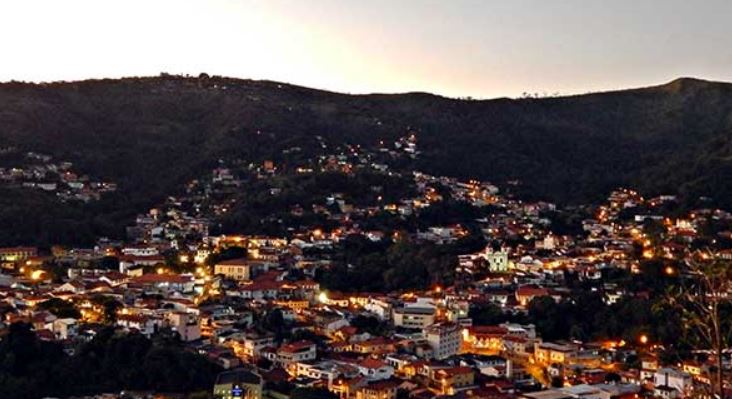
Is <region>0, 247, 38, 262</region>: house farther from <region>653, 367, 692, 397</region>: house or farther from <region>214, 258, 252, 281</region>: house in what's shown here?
<region>653, 367, 692, 397</region>: house

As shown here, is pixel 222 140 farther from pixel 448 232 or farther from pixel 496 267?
pixel 496 267

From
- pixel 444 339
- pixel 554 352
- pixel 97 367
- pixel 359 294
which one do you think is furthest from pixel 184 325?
pixel 554 352

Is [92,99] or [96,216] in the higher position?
[92,99]

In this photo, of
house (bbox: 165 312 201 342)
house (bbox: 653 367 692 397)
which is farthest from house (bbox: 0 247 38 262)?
house (bbox: 653 367 692 397)

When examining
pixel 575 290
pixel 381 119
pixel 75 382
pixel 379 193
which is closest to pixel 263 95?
pixel 381 119

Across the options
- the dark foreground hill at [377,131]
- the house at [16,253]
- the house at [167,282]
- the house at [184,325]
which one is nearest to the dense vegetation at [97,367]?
the house at [184,325]

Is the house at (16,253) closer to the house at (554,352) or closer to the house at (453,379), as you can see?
the house at (453,379)
